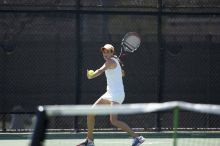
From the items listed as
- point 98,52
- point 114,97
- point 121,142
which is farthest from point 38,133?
point 98,52

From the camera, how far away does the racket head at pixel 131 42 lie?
10.7 m

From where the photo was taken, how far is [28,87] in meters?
11.4

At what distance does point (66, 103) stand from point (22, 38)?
132cm

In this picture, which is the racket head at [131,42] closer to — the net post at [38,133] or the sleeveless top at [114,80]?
the sleeveless top at [114,80]

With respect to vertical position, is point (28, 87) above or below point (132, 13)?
below

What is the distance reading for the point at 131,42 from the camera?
1077 centimetres

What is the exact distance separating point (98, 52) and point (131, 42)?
831mm

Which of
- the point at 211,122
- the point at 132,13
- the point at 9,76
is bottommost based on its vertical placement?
the point at 211,122

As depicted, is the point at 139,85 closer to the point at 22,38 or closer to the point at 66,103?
the point at 66,103

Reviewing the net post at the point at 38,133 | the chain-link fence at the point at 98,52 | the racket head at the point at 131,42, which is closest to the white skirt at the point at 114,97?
the racket head at the point at 131,42

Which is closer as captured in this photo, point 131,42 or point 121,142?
point 121,142

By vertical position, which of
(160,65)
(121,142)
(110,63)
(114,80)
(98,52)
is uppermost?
(98,52)

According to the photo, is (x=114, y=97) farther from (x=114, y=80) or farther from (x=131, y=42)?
(x=131, y=42)

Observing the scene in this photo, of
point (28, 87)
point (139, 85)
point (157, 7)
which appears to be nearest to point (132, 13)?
point (157, 7)
